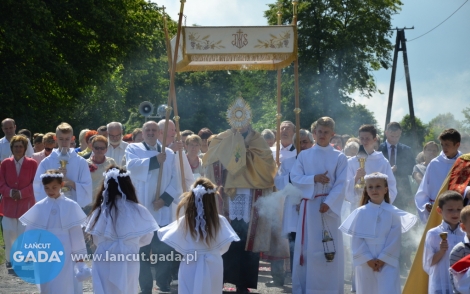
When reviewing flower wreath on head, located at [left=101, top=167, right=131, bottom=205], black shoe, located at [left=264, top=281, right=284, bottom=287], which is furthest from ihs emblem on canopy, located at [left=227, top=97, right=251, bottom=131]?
flower wreath on head, located at [left=101, top=167, right=131, bottom=205]

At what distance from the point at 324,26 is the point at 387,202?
1359 inches

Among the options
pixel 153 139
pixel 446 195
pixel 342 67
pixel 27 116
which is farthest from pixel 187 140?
pixel 342 67

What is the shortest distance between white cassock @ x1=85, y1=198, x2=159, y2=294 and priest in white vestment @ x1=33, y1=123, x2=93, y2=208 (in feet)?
7.20

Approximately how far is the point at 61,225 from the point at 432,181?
13.6 ft

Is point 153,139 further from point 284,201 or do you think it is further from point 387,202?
point 387,202

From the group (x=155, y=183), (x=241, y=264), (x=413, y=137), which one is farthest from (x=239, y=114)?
(x=413, y=137)

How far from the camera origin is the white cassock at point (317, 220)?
30.6 ft

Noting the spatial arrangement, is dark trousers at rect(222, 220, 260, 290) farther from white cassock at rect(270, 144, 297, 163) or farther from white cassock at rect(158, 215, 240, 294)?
white cassock at rect(158, 215, 240, 294)

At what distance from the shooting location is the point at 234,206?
10141 millimetres

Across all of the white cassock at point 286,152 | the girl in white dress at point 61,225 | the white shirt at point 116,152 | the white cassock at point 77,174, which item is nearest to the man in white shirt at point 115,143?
the white shirt at point 116,152

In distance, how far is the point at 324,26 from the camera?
41969 mm

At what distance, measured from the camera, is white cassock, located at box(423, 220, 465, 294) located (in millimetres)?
7004

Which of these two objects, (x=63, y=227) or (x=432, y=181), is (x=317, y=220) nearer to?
(x=432, y=181)

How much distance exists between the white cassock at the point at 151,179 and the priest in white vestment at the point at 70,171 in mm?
569
